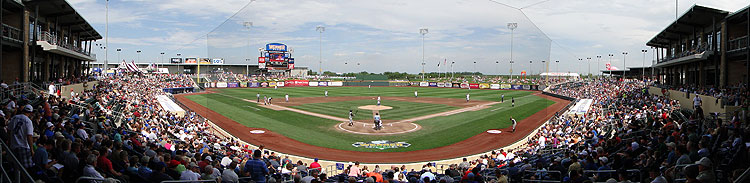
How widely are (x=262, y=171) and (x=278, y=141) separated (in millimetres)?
16559

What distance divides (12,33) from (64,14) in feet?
24.2

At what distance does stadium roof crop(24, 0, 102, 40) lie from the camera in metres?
24.5

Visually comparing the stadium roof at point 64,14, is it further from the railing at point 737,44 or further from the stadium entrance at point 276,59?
the stadium entrance at point 276,59

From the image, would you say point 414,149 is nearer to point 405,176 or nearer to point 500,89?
point 405,176

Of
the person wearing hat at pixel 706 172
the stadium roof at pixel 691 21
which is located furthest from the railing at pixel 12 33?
the stadium roof at pixel 691 21

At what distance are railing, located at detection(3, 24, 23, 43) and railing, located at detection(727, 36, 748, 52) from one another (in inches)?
1457

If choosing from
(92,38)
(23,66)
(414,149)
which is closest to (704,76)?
(414,149)

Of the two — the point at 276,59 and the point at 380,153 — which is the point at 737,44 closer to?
the point at 380,153

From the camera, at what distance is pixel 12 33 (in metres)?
22.0

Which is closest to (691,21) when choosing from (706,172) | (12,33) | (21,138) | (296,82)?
(706,172)

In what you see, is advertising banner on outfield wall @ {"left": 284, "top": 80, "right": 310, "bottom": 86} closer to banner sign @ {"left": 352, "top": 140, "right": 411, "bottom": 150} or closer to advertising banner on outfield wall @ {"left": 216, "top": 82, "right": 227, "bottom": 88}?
advertising banner on outfield wall @ {"left": 216, "top": 82, "right": 227, "bottom": 88}

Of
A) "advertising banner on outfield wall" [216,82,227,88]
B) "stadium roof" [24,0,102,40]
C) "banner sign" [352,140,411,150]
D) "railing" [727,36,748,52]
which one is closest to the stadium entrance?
"advertising banner on outfield wall" [216,82,227,88]

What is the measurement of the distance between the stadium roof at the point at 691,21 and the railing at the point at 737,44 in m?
2.15

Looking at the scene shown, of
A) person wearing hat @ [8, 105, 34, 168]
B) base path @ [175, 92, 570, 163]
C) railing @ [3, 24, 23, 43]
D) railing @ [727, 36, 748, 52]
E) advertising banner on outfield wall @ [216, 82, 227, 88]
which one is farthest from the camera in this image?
advertising banner on outfield wall @ [216, 82, 227, 88]
